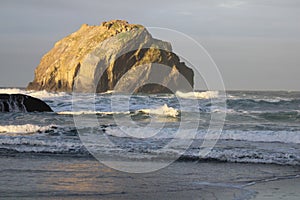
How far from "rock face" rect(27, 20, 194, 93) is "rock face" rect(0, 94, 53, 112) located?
59.1m

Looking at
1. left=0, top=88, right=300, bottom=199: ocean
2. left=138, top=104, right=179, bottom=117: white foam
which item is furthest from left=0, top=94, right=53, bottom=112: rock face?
left=138, top=104, right=179, bottom=117: white foam

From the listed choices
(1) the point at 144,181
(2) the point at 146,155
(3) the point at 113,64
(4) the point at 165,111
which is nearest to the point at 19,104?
(4) the point at 165,111

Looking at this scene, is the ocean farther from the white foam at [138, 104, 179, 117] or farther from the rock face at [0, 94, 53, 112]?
the white foam at [138, 104, 179, 117]

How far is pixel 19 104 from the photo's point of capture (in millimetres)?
29500

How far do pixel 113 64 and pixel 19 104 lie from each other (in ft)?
239

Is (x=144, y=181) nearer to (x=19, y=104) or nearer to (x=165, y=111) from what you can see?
(x=19, y=104)

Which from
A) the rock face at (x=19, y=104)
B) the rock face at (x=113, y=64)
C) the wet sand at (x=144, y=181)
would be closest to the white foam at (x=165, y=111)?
the rock face at (x=19, y=104)

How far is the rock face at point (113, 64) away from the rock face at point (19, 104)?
59.1 m

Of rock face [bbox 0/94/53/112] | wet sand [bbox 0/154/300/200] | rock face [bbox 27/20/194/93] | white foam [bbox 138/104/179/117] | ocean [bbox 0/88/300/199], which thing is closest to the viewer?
wet sand [bbox 0/154/300/200]

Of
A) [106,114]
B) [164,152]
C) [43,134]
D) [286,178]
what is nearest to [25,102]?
[106,114]

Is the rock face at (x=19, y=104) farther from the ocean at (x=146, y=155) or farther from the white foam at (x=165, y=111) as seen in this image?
the white foam at (x=165, y=111)

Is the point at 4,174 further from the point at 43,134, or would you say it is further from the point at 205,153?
the point at 43,134

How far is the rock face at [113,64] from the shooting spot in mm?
98562

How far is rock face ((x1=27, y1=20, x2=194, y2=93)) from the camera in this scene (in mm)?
98562
